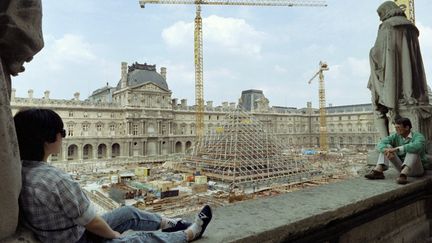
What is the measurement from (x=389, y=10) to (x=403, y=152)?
1636 millimetres

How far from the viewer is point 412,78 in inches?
124

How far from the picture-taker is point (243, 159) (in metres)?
24.0

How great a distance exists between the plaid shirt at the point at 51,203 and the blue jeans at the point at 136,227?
122 millimetres

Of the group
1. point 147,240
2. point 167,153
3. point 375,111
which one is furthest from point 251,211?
point 167,153

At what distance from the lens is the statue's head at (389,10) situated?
10.6 feet

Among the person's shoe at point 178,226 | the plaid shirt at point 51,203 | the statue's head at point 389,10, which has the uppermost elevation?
the statue's head at point 389,10

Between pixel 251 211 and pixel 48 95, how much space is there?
106 feet

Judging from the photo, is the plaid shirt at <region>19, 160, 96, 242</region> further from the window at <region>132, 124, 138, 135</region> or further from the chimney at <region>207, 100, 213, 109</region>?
the chimney at <region>207, 100, 213, 109</region>

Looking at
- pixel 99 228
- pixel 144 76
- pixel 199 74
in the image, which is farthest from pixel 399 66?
pixel 199 74

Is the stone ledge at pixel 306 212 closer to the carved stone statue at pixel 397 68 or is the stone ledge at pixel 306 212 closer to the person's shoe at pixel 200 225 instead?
the person's shoe at pixel 200 225

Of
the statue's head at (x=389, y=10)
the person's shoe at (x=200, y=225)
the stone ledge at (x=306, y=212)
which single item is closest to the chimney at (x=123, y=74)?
the statue's head at (x=389, y=10)

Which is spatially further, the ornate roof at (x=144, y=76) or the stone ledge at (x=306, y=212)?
the ornate roof at (x=144, y=76)

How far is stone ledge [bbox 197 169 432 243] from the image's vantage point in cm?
140

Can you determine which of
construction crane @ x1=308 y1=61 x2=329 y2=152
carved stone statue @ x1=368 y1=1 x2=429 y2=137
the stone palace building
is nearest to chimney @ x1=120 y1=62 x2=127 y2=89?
the stone palace building
